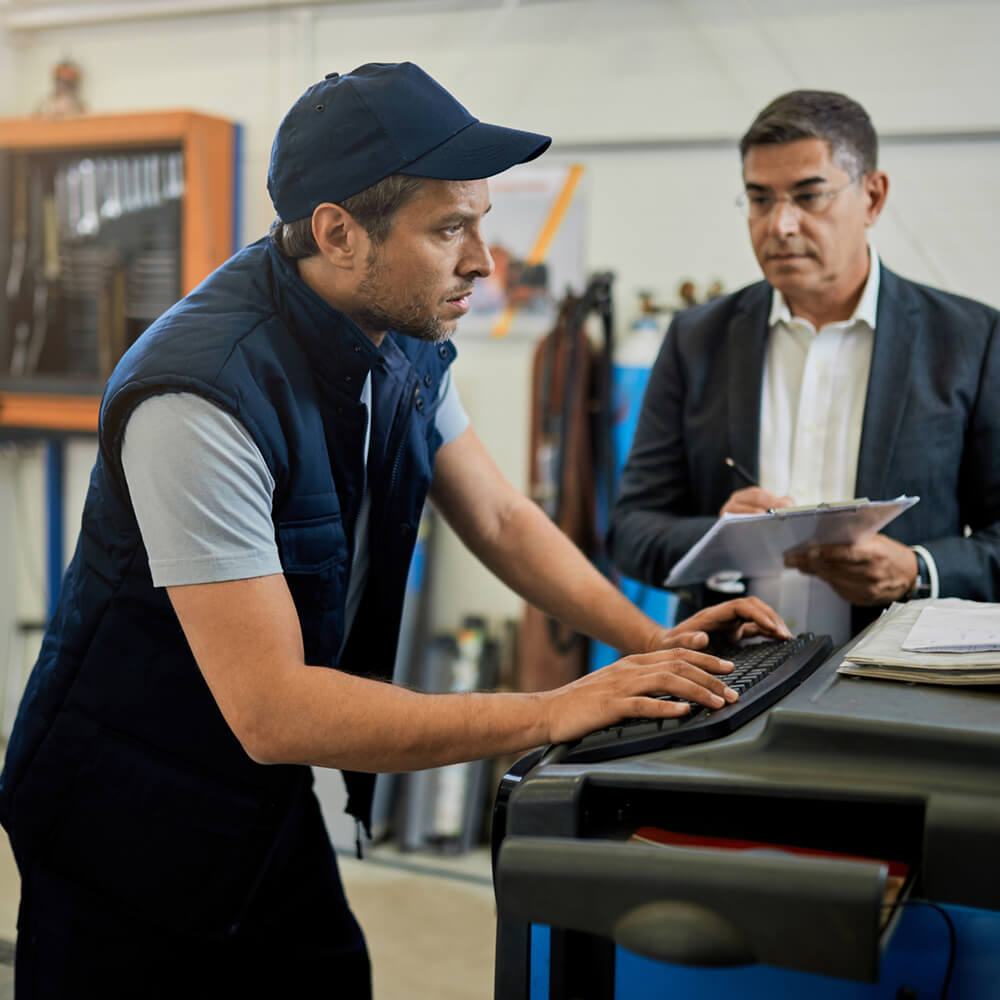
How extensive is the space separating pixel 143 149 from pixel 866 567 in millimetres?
3312

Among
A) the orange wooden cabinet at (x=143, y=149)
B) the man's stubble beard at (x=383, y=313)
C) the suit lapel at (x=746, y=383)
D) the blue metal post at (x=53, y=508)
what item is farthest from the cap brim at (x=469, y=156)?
the blue metal post at (x=53, y=508)

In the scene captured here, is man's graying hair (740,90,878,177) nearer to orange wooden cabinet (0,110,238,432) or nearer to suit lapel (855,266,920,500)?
suit lapel (855,266,920,500)

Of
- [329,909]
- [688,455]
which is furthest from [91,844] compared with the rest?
[688,455]

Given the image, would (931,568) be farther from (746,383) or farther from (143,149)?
(143,149)

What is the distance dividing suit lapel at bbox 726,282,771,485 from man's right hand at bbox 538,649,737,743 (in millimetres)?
840

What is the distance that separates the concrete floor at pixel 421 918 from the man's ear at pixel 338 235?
6.92 ft

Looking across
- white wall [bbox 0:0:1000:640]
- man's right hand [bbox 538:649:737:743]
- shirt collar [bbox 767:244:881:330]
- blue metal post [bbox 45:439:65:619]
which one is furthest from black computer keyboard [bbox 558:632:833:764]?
blue metal post [bbox 45:439:65:619]

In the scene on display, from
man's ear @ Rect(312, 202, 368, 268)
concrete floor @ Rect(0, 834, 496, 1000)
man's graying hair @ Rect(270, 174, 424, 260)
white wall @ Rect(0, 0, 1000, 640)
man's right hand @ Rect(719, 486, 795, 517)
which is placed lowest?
concrete floor @ Rect(0, 834, 496, 1000)

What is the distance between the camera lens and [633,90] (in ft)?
11.5

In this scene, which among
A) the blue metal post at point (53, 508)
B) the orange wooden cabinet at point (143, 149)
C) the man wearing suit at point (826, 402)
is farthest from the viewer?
the blue metal post at point (53, 508)

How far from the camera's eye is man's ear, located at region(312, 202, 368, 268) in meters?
1.30

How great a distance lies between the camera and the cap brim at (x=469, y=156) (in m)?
1.28

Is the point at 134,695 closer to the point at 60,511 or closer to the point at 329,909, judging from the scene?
the point at 329,909

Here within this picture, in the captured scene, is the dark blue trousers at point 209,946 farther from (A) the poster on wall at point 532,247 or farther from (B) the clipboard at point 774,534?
(A) the poster on wall at point 532,247
